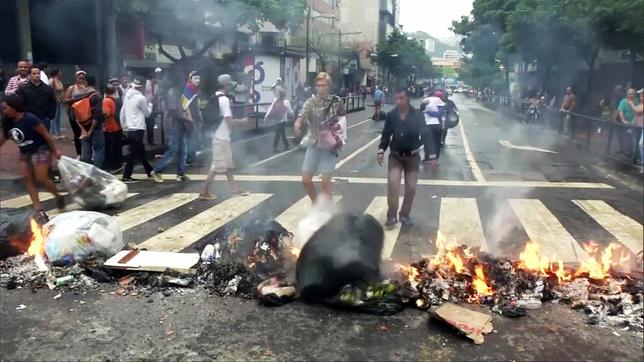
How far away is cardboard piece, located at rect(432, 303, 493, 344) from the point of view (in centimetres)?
262

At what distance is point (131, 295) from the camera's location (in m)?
3.14

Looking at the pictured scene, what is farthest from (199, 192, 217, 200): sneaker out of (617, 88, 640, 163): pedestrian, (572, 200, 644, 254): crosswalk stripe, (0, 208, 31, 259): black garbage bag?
(617, 88, 640, 163): pedestrian

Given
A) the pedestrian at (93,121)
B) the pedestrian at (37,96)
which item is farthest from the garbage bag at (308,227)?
the pedestrian at (37,96)

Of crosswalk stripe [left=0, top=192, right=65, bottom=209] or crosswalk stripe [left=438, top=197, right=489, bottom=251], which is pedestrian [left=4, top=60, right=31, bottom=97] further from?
crosswalk stripe [left=438, top=197, right=489, bottom=251]

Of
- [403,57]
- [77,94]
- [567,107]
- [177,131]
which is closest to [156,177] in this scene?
[177,131]

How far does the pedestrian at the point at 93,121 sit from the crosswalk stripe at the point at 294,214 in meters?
2.79

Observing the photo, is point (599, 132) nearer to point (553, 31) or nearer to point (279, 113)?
point (553, 31)

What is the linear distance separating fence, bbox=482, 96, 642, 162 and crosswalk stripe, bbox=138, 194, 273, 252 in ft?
16.7

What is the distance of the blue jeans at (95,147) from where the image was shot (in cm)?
665

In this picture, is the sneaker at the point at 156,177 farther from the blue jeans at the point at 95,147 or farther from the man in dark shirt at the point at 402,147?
the man in dark shirt at the point at 402,147

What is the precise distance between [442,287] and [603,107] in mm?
6265

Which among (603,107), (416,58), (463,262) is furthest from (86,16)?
(603,107)

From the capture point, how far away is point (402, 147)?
465cm

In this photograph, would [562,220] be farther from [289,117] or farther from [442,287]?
[289,117]
